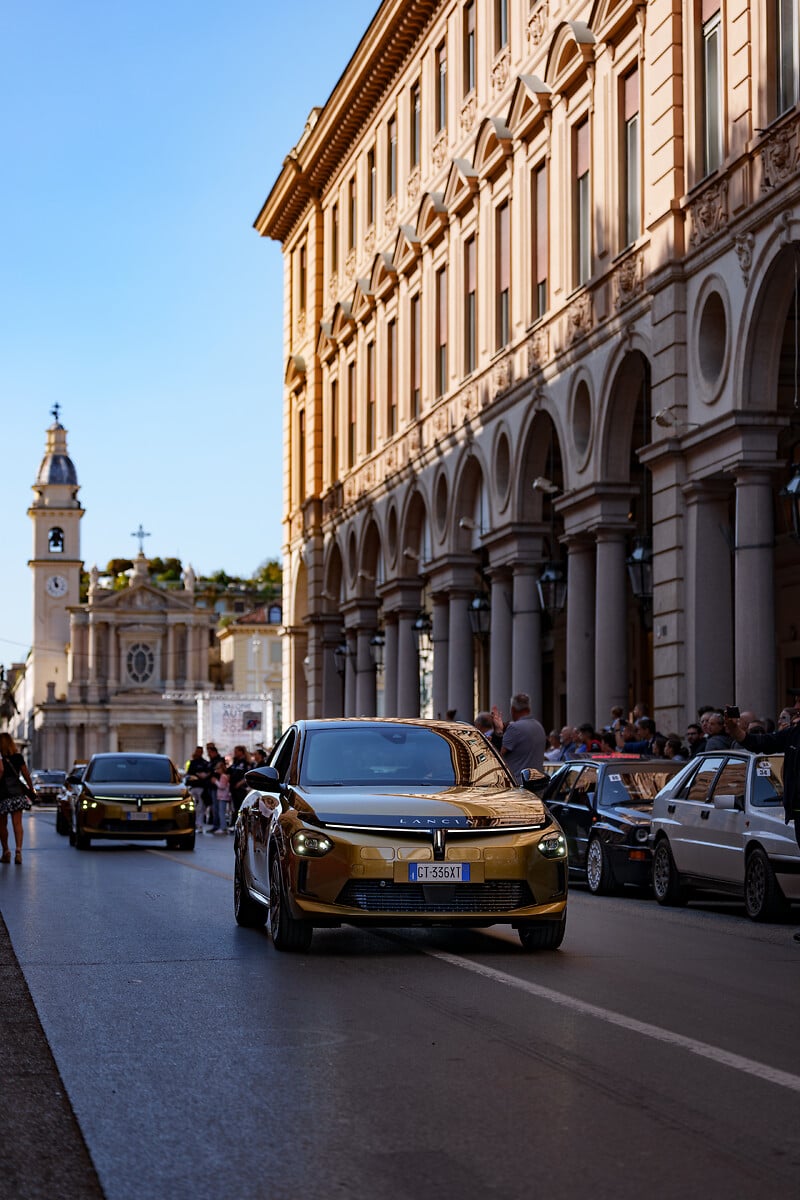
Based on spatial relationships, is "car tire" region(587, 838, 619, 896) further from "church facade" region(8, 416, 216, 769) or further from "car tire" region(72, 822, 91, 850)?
"church facade" region(8, 416, 216, 769)

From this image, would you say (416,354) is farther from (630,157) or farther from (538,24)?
(630,157)

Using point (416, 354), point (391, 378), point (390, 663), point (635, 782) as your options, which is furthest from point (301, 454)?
point (635, 782)

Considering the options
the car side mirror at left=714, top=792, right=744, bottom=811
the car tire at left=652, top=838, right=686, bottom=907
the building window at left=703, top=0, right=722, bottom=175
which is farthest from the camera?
the building window at left=703, top=0, right=722, bottom=175

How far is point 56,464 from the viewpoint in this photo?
5856 inches

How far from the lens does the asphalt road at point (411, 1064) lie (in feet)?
20.2

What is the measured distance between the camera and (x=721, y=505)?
89.2 ft

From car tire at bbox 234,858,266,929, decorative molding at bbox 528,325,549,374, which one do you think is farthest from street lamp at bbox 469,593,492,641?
car tire at bbox 234,858,266,929

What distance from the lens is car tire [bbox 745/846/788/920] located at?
622 inches

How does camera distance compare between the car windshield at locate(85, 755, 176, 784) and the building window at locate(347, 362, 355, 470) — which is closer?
the car windshield at locate(85, 755, 176, 784)

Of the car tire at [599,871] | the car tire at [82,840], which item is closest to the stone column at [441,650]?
the car tire at [82,840]

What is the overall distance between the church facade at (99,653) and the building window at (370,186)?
8820 centimetres

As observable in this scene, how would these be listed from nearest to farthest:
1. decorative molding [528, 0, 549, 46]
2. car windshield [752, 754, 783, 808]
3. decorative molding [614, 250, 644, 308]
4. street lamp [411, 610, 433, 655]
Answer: car windshield [752, 754, 783, 808]
decorative molding [614, 250, 644, 308]
decorative molding [528, 0, 549, 46]
street lamp [411, 610, 433, 655]

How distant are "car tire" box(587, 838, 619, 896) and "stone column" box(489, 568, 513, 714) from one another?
57.2 ft

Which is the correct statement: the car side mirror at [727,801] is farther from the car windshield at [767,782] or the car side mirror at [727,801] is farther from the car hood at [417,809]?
the car hood at [417,809]
